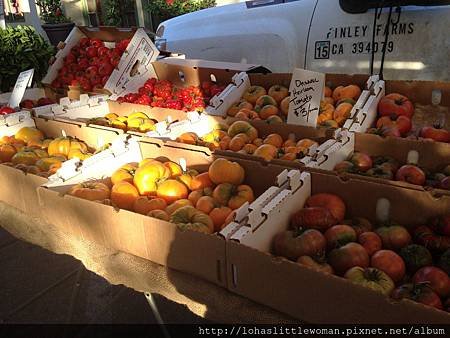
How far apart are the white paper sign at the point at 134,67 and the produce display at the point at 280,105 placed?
4.05ft

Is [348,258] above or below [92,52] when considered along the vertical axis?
below

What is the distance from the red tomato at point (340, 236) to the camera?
1561 millimetres

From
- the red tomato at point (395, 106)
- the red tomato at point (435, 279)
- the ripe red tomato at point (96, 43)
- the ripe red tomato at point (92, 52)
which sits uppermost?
the ripe red tomato at point (96, 43)

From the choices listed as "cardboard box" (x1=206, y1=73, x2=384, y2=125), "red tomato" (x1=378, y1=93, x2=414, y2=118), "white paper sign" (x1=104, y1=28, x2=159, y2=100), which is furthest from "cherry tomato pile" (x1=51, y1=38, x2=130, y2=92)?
"red tomato" (x1=378, y1=93, x2=414, y2=118)

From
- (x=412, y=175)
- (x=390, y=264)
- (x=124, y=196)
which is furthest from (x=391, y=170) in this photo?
(x=124, y=196)

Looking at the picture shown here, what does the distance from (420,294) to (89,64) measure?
397 centimetres

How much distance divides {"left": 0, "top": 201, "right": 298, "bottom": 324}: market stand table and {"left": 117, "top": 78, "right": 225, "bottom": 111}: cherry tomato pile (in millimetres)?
1647

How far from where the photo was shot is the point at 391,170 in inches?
79.8

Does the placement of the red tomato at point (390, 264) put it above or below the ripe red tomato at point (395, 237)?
above

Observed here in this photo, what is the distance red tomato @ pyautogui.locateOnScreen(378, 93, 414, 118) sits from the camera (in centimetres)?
264

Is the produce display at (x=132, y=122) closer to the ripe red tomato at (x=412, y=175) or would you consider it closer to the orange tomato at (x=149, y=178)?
the orange tomato at (x=149, y=178)

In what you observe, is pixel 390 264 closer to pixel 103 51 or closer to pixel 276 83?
pixel 276 83

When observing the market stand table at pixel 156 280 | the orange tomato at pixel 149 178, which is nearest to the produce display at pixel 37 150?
the market stand table at pixel 156 280

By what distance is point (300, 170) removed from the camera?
1.91 metres
